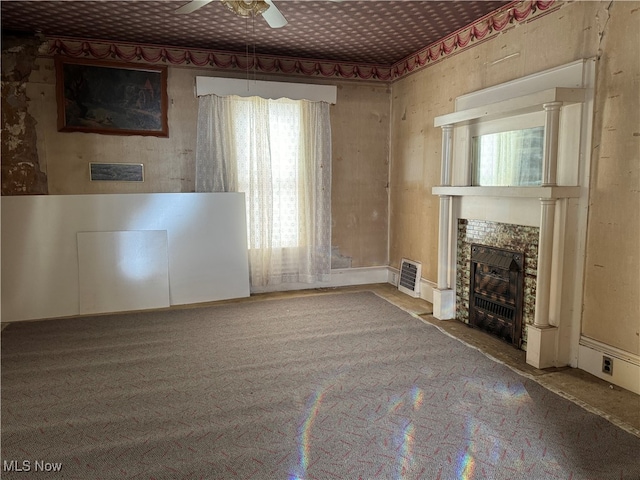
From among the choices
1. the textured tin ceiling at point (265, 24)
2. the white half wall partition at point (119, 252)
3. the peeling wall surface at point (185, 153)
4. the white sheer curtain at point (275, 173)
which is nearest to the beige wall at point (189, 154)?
the peeling wall surface at point (185, 153)

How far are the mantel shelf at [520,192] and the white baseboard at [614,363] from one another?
1.02 metres

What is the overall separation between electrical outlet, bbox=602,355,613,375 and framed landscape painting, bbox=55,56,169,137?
450 centimetres

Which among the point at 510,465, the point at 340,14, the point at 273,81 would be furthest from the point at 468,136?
the point at 510,465

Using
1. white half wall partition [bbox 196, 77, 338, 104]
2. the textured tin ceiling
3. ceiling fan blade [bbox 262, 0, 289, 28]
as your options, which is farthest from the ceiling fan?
white half wall partition [bbox 196, 77, 338, 104]

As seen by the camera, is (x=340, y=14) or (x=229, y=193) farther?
(x=229, y=193)

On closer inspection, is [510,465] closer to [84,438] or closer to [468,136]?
[84,438]

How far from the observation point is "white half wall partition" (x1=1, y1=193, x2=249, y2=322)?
4297mm

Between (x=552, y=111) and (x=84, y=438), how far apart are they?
3471mm

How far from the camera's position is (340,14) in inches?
154

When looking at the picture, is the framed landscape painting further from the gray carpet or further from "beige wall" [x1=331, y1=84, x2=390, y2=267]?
the gray carpet

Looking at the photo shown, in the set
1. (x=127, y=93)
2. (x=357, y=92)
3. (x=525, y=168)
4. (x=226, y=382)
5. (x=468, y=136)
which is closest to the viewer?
(x=226, y=382)

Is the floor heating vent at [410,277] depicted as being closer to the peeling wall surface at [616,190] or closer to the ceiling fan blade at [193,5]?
the peeling wall surface at [616,190]

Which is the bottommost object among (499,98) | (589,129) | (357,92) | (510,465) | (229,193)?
(510,465)

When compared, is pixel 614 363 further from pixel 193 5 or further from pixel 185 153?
pixel 185 153
